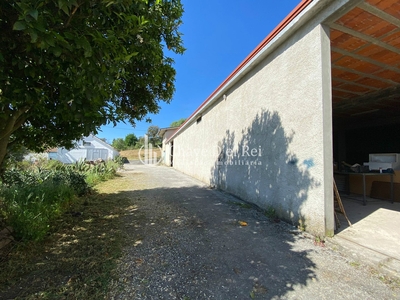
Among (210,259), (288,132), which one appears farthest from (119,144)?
(210,259)

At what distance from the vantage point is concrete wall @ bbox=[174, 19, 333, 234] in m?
3.15

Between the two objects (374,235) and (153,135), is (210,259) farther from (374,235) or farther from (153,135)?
(153,135)

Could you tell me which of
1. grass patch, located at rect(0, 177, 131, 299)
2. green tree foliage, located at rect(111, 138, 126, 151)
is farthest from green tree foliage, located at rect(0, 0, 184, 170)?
green tree foliage, located at rect(111, 138, 126, 151)

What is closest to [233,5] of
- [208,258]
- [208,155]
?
[208,155]

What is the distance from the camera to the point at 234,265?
248cm

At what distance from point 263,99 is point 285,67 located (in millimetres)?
972

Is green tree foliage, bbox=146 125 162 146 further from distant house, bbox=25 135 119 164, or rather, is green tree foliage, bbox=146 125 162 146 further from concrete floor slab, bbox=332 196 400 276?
concrete floor slab, bbox=332 196 400 276

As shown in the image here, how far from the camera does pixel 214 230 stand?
3639 mm

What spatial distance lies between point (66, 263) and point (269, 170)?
4.07 m

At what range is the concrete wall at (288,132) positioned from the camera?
3146 mm

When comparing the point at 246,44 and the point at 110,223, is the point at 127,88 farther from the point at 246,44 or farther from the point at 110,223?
the point at 246,44

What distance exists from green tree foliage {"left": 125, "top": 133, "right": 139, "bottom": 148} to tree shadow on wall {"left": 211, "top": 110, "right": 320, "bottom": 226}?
185 ft

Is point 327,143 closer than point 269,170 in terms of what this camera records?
Yes

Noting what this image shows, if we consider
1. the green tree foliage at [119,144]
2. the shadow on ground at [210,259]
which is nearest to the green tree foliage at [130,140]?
the green tree foliage at [119,144]
